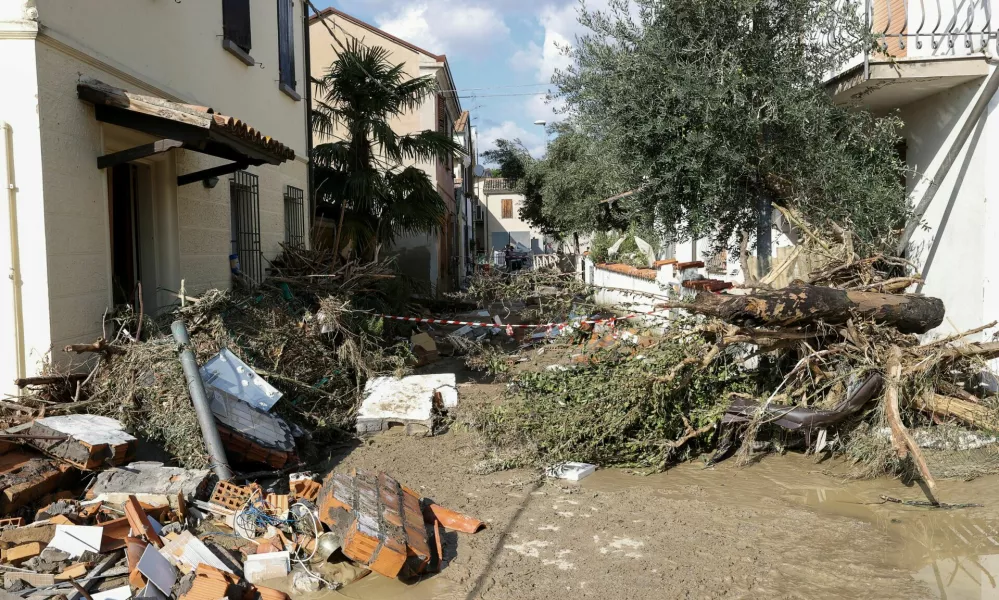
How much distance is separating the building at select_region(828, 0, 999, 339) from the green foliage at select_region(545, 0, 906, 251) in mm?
409

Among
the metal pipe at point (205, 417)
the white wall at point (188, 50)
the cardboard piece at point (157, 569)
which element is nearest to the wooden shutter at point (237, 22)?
the white wall at point (188, 50)

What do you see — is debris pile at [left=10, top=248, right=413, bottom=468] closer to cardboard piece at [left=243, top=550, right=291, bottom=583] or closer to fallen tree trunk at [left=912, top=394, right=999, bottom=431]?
cardboard piece at [left=243, top=550, right=291, bottom=583]

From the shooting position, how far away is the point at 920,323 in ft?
20.1

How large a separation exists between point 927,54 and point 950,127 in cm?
83

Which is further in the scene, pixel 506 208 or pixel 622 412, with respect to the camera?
pixel 506 208

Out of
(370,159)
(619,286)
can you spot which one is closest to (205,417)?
(370,159)

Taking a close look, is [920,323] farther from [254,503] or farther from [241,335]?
[241,335]

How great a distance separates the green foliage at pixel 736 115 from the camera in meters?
6.88

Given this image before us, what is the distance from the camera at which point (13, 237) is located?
203 inches

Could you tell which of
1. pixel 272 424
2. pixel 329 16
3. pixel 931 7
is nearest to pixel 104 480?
pixel 272 424

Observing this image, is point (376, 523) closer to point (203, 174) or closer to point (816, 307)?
point (816, 307)

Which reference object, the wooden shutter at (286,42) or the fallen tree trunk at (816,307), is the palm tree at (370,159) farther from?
the fallen tree trunk at (816,307)

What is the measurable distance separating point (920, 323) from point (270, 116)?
8.44 meters

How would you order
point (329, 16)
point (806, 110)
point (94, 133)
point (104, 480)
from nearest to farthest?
1. point (104, 480)
2. point (94, 133)
3. point (806, 110)
4. point (329, 16)
